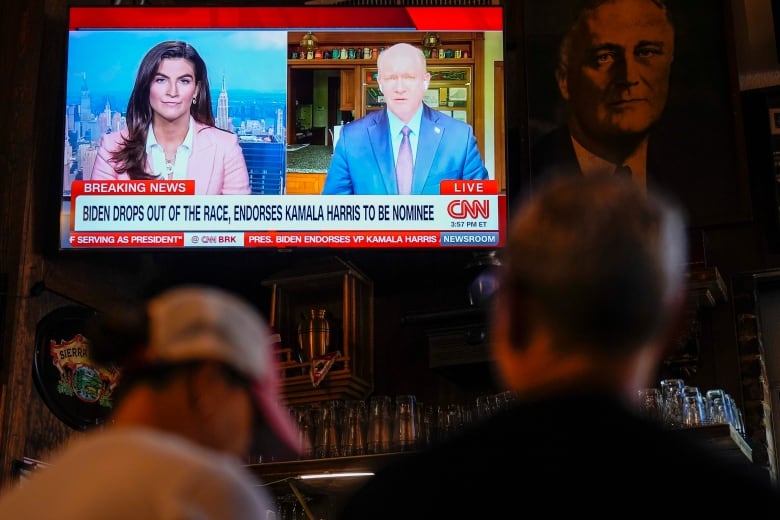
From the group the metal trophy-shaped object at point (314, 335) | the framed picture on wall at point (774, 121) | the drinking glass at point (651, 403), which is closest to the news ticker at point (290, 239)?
the metal trophy-shaped object at point (314, 335)

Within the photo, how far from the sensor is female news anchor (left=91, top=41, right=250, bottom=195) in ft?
13.7

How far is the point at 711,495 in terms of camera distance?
37.4 inches

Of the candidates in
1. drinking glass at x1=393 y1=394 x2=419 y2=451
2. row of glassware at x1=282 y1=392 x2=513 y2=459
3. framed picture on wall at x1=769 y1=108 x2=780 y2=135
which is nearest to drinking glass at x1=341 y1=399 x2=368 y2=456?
row of glassware at x1=282 y1=392 x2=513 y2=459

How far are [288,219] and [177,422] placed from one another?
284cm

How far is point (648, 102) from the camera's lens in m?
4.35

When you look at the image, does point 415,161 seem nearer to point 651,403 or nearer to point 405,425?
point 405,425

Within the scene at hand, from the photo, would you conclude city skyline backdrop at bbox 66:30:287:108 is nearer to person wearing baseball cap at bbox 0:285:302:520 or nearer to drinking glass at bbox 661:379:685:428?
drinking glass at bbox 661:379:685:428

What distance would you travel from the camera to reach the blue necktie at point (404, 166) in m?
4.14

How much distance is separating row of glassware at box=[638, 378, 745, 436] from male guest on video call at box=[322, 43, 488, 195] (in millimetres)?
1023

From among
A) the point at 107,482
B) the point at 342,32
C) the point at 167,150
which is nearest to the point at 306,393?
the point at 167,150

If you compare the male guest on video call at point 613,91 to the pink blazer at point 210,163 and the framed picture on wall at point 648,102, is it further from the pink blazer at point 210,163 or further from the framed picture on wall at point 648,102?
the pink blazer at point 210,163

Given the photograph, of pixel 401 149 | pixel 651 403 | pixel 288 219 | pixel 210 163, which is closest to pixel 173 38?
pixel 210 163

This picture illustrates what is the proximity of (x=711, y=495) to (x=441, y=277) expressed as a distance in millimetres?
3570

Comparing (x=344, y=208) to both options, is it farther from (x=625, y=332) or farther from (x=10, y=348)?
(x=625, y=332)
